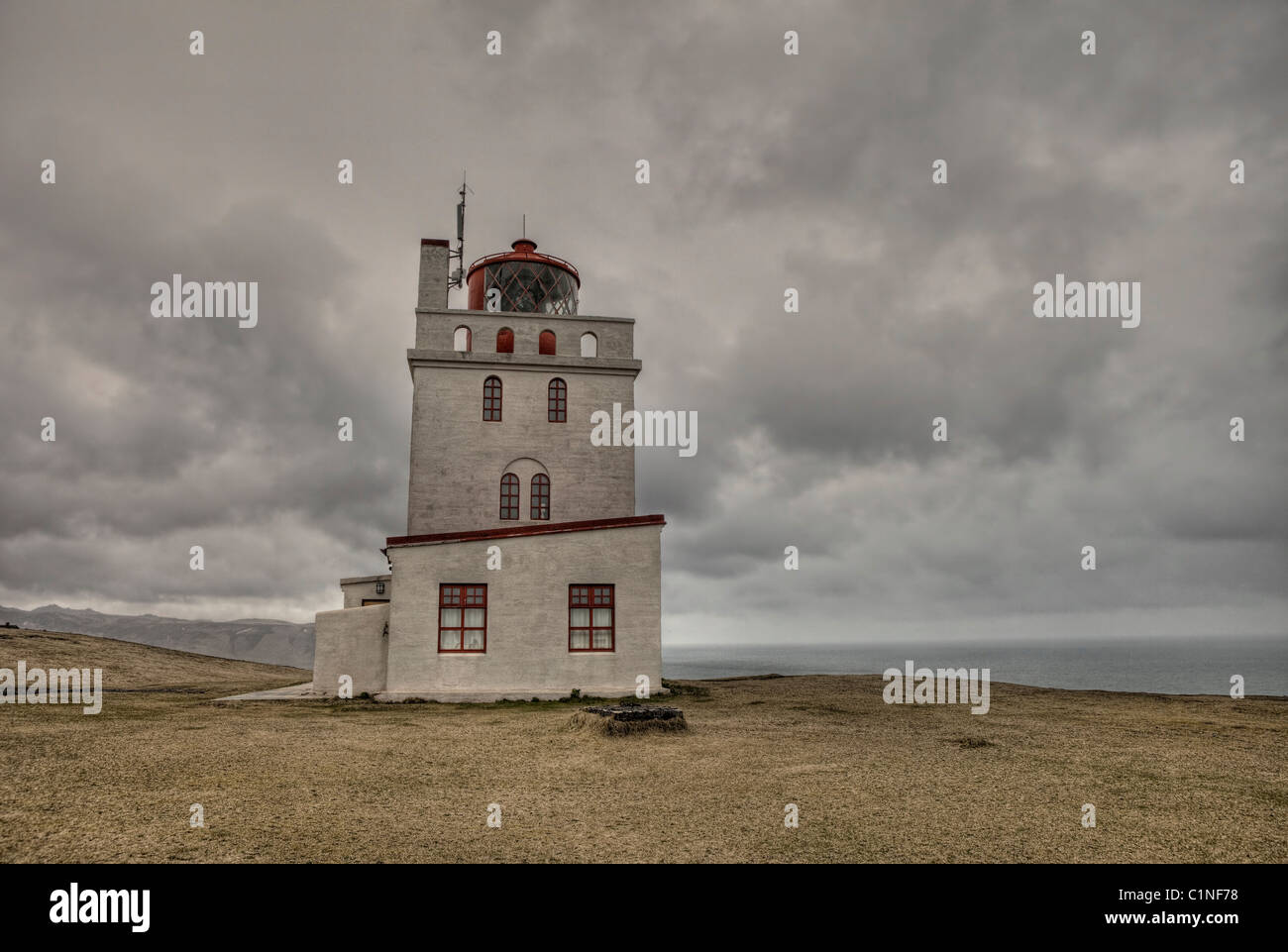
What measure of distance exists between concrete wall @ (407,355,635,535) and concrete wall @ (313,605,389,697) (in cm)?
449

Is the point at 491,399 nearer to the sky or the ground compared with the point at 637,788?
nearer to the sky

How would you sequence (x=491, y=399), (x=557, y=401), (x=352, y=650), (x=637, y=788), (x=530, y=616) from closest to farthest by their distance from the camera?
(x=637, y=788) → (x=530, y=616) → (x=352, y=650) → (x=491, y=399) → (x=557, y=401)

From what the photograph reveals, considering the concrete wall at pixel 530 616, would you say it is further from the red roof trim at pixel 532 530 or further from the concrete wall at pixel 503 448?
the concrete wall at pixel 503 448

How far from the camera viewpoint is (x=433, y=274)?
1030 inches

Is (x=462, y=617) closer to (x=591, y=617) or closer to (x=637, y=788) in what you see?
(x=591, y=617)

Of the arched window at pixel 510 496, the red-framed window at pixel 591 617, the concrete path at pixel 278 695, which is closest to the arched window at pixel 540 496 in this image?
the arched window at pixel 510 496

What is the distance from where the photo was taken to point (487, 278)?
27688 mm

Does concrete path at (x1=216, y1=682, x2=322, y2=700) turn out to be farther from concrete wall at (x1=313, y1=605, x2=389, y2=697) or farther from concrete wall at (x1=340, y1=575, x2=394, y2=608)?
concrete wall at (x1=340, y1=575, x2=394, y2=608)

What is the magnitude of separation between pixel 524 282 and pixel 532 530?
11.7 meters

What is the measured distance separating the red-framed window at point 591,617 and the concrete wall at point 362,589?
1019cm

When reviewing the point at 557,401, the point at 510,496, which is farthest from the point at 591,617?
the point at 557,401
